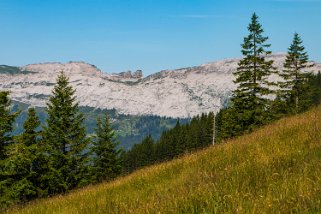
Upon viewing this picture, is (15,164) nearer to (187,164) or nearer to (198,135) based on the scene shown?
(187,164)

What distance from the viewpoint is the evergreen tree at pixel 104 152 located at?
4841 centimetres

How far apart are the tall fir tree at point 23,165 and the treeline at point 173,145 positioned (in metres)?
66.6

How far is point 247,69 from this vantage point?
141 feet

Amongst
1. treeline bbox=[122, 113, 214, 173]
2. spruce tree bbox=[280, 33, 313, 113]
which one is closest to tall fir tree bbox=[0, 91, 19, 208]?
spruce tree bbox=[280, 33, 313, 113]

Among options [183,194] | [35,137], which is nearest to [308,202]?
[183,194]

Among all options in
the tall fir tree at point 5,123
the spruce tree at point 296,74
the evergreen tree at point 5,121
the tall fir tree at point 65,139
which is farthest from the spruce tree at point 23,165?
the spruce tree at point 296,74

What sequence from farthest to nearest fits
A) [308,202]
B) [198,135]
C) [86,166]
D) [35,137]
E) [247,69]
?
[198,135], [247,69], [86,166], [35,137], [308,202]

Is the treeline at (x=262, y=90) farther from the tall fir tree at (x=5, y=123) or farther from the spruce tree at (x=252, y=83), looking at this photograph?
the tall fir tree at (x=5, y=123)

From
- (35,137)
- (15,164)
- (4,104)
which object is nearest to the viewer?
(15,164)

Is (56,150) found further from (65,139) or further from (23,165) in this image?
(23,165)

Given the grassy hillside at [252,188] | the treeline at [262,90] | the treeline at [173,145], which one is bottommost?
the treeline at [173,145]

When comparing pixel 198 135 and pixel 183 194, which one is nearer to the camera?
pixel 183 194

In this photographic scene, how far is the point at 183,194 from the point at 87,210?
2.04 metres

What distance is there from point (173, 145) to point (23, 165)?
265ft
